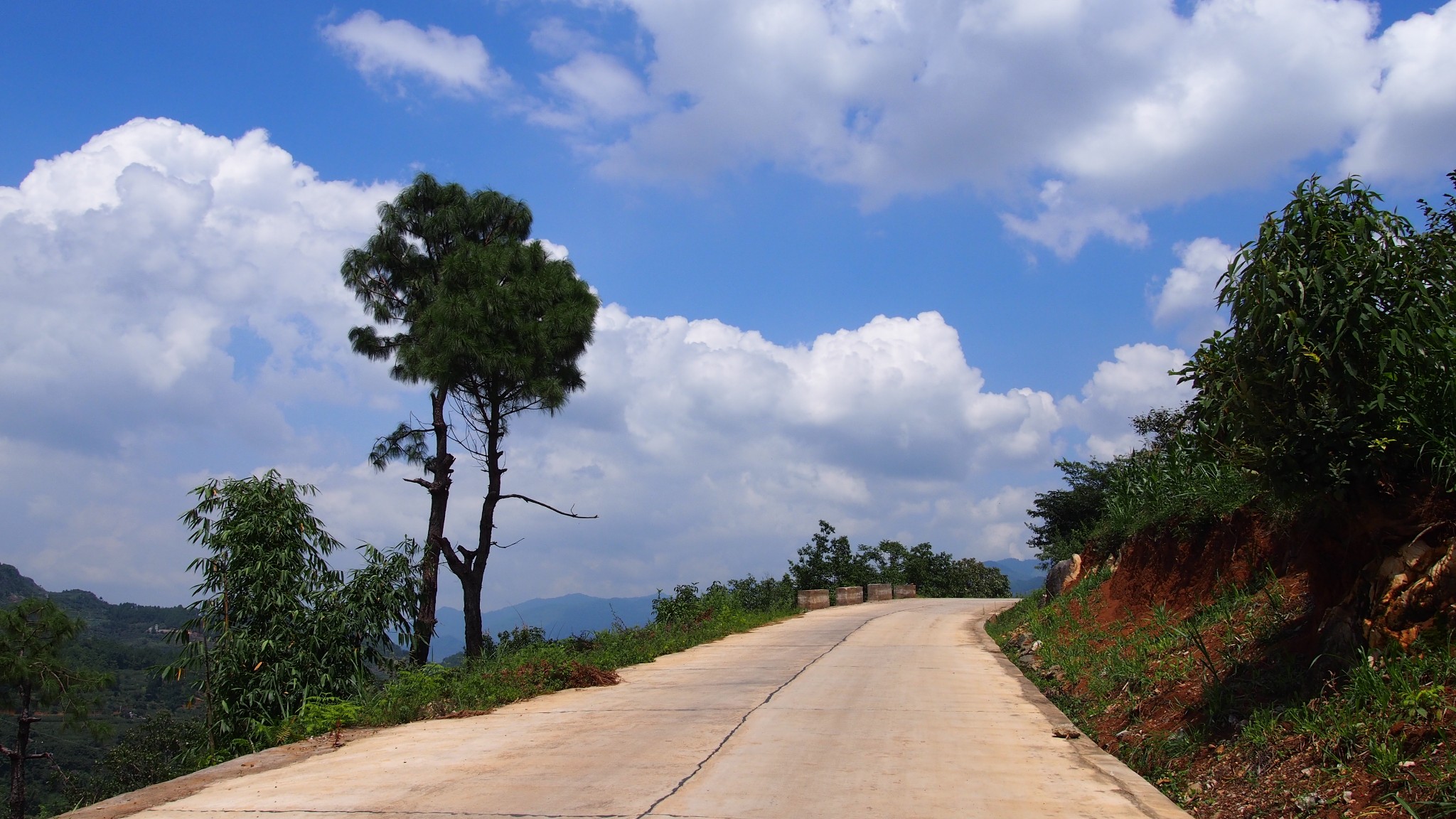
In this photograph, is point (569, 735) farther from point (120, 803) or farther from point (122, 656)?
point (122, 656)

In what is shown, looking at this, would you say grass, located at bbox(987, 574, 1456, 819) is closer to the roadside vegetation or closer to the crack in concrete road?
the roadside vegetation

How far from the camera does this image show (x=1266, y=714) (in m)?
6.75

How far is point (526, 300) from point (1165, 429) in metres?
19.7

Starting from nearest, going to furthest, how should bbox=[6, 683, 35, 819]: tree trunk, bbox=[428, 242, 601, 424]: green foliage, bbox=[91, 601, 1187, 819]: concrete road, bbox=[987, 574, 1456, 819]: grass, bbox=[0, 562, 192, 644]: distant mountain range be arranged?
1. bbox=[987, 574, 1456, 819]: grass
2. bbox=[91, 601, 1187, 819]: concrete road
3. bbox=[6, 683, 35, 819]: tree trunk
4. bbox=[428, 242, 601, 424]: green foliage
5. bbox=[0, 562, 192, 644]: distant mountain range

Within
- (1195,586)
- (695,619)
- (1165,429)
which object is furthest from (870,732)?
(1165,429)

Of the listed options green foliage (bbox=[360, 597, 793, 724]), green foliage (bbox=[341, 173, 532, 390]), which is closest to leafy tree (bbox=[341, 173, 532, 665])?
green foliage (bbox=[341, 173, 532, 390])

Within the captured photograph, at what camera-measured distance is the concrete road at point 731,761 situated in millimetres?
6129

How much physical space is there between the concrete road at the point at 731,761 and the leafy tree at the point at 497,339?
32.5ft

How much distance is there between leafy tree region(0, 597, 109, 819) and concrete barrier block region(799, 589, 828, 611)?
21.3 metres

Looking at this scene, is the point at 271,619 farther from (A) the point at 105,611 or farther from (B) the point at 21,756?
(A) the point at 105,611

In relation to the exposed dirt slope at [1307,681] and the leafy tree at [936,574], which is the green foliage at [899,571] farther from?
the exposed dirt slope at [1307,681]

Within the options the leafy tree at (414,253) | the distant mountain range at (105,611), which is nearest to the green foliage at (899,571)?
the leafy tree at (414,253)

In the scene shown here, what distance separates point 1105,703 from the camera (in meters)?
9.66

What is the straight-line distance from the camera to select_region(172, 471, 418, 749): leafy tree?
464 inches
